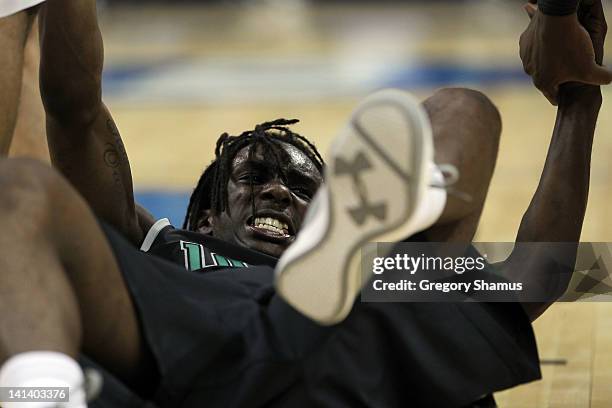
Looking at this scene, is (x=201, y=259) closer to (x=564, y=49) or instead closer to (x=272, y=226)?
(x=272, y=226)

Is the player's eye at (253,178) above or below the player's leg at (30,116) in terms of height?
below

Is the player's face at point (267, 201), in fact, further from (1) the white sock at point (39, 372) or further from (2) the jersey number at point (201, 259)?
(1) the white sock at point (39, 372)

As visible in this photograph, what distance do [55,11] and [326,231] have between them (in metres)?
1.02

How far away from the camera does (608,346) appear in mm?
3158

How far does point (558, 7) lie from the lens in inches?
88.2

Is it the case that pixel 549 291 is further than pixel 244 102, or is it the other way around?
pixel 244 102

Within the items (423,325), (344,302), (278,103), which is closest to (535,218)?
(423,325)

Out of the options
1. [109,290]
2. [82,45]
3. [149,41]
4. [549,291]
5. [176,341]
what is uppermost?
[82,45]

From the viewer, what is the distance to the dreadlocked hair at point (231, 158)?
279 cm

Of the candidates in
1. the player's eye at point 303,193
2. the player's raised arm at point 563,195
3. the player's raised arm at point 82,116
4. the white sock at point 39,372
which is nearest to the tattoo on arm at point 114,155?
the player's raised arm at point 82,116

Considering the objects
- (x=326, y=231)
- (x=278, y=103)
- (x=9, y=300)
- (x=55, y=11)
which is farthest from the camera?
(x=278, y=103)

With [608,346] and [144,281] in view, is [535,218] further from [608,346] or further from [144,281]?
[608,346]

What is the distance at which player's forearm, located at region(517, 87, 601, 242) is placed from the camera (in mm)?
2244

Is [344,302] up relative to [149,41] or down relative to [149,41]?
up
